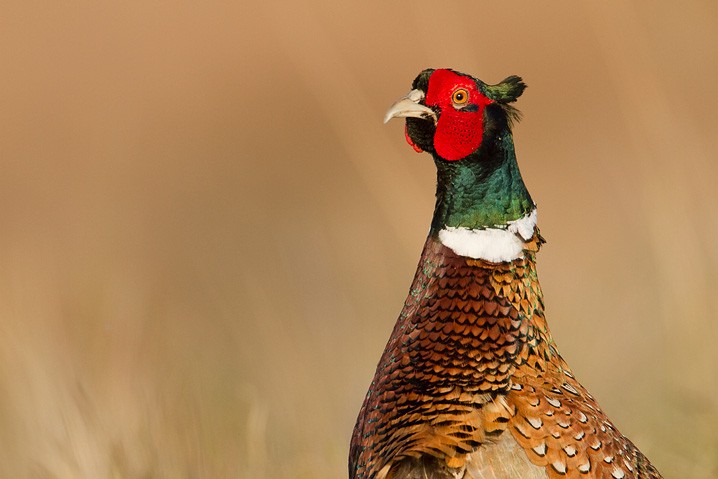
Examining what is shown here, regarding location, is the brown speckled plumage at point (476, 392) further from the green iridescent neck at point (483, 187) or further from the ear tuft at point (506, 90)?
the ear tuft at point (506, 90)

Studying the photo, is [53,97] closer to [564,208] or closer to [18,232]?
[18,232]

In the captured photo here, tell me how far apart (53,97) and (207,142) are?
4.57ft

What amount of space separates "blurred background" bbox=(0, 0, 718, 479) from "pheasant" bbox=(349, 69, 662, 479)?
734 millimetres

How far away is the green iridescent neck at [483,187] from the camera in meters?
3.32

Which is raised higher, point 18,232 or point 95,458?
point 18,232

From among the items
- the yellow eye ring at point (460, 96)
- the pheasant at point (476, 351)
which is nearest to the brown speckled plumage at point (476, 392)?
the pheasant at point (476, 351)

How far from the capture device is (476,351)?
3213mm

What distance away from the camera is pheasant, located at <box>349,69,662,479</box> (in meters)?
3.06

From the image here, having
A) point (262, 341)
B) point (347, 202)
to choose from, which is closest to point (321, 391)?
point (262, 341)

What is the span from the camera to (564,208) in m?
8.11

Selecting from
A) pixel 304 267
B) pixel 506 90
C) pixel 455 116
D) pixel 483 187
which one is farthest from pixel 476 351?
pixel 304 267

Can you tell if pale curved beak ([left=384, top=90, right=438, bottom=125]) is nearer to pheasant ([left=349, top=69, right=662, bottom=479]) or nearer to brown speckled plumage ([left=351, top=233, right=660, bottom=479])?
pheasant ([left=349, top=69, right=662, bottom=479])

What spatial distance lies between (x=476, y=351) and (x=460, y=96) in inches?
26.4

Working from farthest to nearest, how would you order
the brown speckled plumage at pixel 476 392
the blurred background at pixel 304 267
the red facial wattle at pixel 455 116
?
the blurred background at pixel 304 267 → the red facial wattle at pixel 455 116 → the brown speckled plumage at pixel 476 392
